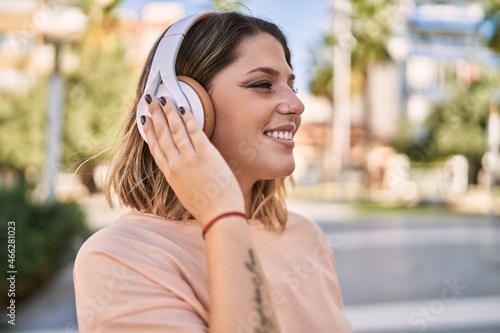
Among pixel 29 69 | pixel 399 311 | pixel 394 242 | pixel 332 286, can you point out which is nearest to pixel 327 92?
pixel 29 69

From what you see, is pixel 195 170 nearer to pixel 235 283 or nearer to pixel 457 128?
pixel 235 283

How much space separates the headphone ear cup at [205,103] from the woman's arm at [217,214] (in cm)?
8

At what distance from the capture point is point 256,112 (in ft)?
3.80

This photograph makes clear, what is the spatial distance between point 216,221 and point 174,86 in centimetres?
26

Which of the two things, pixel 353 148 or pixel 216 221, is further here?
pixel 353 148

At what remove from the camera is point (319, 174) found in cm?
3300

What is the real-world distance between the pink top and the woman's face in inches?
6.9

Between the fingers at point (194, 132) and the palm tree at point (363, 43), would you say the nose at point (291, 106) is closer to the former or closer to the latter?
the fingers at point (194, 132)

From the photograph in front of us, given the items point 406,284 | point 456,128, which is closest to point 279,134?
point 406,284

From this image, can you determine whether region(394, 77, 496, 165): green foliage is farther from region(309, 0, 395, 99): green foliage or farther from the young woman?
the young woman

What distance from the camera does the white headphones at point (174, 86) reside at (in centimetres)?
103

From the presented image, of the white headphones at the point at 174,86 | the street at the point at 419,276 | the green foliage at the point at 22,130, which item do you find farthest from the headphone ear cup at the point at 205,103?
the green foliage at the point at 22,130

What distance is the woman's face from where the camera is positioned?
3.79 ft

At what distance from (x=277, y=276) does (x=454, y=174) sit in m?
21.5
